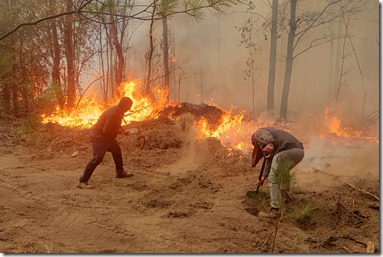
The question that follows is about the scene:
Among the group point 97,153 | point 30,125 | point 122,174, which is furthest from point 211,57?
point 97,153

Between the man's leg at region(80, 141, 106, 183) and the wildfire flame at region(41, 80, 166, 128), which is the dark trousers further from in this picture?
the wildfire flame at region(41, 80, 166, 128)

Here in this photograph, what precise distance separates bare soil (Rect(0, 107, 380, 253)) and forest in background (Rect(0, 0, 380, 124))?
4.23 meters

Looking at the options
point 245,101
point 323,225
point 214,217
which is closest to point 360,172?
point 323,225

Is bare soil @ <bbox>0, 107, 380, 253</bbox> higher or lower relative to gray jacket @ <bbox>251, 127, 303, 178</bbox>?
lower

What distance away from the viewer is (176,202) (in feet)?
20.2

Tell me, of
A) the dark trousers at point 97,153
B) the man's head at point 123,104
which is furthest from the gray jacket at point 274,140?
the dark trousers at point 97,153

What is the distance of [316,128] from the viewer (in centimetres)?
1398

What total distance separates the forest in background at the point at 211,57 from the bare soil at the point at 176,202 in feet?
13.9

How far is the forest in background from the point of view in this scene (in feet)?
48.8

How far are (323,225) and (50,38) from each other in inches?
585

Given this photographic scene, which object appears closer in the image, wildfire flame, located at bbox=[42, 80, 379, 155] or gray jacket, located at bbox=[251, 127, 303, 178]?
gray jacket, located at bbox=[251, 127, 303, 178]

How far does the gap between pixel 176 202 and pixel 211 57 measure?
3250 centimetres

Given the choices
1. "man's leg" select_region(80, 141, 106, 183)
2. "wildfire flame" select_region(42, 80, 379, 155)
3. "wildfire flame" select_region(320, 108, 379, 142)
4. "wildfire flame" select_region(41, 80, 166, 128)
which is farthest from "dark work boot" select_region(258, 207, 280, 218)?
"wildfire flame" select_region(320, 108, 379, 142)

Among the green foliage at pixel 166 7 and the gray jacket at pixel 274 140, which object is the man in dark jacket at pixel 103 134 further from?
the green foliage at pixel 166 7
